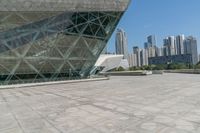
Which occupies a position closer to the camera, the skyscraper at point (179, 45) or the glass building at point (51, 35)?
the glass building at point (51, 35)

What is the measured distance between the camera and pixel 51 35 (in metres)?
27.2

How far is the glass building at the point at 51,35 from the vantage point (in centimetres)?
2514

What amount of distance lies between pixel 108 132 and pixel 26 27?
23393 mm

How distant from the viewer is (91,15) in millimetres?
29312

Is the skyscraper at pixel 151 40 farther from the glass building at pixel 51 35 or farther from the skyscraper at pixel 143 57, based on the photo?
the glass building at pixel 51 35

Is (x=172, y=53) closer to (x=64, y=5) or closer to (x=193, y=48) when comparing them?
(x=193, y=48)

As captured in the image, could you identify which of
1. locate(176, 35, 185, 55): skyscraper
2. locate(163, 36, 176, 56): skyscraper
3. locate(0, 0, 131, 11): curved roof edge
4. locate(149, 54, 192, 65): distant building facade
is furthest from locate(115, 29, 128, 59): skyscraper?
locate(0, 0, 131, 11): curved roof edge

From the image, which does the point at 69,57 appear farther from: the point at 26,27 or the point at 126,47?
the point at 126,47

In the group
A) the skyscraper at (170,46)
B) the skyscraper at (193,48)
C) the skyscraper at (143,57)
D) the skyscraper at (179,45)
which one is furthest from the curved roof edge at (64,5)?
the skyscraper at (143,57)

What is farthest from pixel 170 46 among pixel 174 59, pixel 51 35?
pixel 51 35

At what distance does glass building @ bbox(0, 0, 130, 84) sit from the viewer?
25141mm

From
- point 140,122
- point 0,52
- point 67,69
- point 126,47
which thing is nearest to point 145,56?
point 126,47

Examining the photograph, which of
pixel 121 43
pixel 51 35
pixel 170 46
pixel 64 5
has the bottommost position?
pixel 51 35

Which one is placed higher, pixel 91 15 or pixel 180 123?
pixel 91 15
